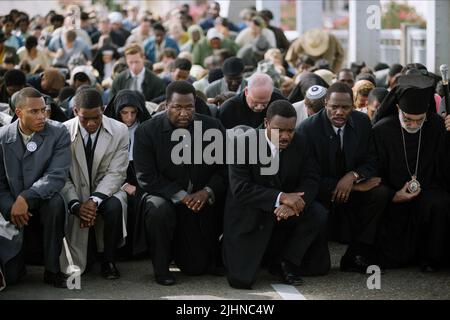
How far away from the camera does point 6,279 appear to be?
29.2 feet

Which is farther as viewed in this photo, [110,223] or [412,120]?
[412,120]

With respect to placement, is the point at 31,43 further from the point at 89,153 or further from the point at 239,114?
the point at 89,153

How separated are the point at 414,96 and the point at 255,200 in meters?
1.85

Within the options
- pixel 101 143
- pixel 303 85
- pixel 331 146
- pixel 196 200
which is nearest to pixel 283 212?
pixel 196 200

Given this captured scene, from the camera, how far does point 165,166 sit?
9367mm

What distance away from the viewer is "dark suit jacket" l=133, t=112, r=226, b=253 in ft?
30.5

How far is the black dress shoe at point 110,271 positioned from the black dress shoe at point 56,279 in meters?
0.37

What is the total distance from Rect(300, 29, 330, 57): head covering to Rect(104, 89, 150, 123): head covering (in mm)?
8139

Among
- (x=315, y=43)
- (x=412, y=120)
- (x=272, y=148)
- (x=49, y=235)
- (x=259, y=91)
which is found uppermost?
(x=315, y=43)

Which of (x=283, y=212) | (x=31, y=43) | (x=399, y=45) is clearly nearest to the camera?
(x=283, y=212)

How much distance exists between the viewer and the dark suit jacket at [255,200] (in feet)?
29.1
